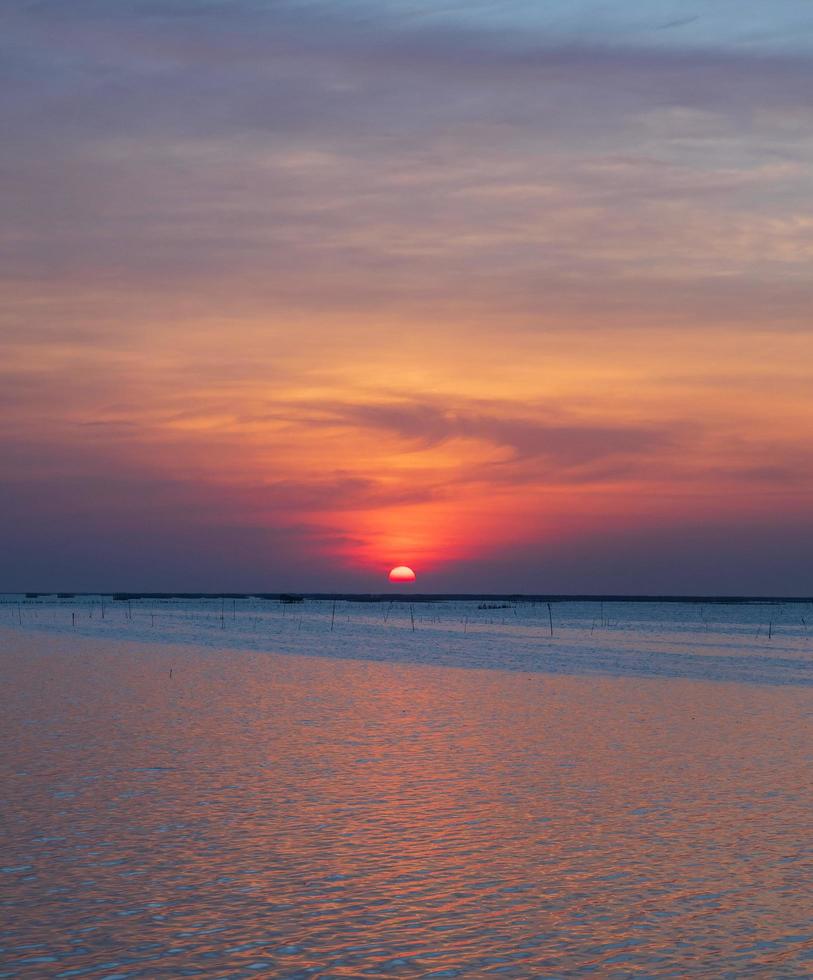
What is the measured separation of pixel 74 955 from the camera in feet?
32.8

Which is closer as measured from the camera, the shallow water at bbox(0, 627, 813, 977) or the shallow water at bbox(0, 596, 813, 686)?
the shallow water at bbox(0, 627, 813, 977)

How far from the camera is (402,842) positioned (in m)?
14.5

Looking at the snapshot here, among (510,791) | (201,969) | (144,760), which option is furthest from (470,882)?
(144,760)

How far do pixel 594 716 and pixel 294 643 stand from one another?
131 feet

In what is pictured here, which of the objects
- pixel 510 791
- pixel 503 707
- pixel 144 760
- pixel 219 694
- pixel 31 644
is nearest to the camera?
pixel 510 791

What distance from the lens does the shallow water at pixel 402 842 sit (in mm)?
10320

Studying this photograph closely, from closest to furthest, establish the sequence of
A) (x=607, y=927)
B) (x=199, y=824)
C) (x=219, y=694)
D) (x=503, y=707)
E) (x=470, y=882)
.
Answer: (x=607, y=927) → (x=470, y=882) → (x=199, y=824) → (x=503, y=707) → (x=219, y=694)

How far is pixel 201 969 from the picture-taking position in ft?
31.7

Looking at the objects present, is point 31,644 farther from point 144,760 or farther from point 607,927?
point 607,927

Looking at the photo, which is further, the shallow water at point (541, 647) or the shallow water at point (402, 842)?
the shallow water at point (541, 647)

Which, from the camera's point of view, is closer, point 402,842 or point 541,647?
point 402,842

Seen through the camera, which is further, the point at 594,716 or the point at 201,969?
the point at 594,716

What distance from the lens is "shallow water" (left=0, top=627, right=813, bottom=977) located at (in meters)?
10.3

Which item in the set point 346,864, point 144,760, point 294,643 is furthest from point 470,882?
point 294,643
